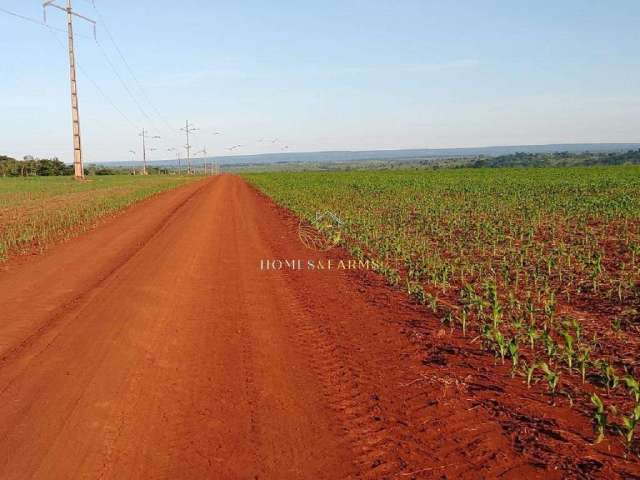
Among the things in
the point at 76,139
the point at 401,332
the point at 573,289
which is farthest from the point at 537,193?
the point at 76,139

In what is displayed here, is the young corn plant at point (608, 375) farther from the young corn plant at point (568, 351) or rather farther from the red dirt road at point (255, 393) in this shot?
the red dirt road at point (255, 393)

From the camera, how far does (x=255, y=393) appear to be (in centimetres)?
519

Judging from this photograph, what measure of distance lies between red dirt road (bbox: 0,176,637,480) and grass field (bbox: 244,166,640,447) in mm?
438

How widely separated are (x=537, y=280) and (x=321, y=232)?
8363mm

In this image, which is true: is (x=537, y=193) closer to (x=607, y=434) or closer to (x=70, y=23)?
(x=607, y=434)

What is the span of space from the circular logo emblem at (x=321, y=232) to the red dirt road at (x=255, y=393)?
5355 mm

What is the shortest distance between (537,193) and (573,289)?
2171cm

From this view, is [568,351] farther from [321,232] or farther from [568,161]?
[568,161]

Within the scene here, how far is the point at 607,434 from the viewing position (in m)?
4.34

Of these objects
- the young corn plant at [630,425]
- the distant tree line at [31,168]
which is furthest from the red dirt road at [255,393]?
the distant tree line at [31,168]

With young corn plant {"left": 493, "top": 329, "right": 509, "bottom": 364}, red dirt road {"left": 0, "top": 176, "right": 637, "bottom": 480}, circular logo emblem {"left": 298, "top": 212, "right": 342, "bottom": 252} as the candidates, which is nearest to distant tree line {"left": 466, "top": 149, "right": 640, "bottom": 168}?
circular logo emblem {"left": 298, "top": 212, "right": 342, "bottom": 252}

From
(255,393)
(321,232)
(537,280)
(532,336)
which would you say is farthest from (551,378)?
(321,232)

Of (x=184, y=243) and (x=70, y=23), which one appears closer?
(x=184, y=243)

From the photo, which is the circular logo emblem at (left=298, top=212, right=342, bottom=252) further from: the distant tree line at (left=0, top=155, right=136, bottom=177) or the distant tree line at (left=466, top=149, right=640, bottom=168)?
the distant tree line at (left=466, top=149, right=640, bottom=168)
